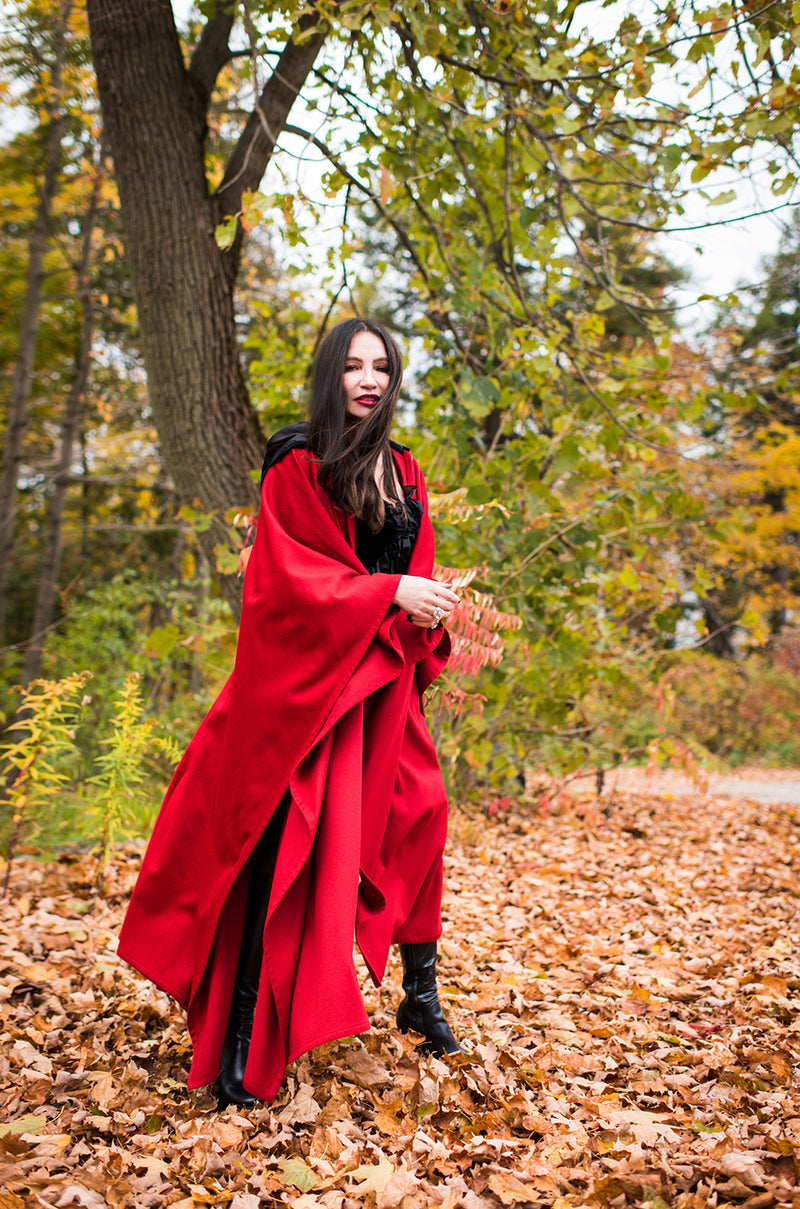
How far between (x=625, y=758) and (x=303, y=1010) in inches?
145

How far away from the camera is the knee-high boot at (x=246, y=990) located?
196 cm

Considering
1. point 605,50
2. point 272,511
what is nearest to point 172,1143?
point 272,511

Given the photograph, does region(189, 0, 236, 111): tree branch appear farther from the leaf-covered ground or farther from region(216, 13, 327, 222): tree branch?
the leaf-covered ground

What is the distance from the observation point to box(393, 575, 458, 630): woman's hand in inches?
76.0

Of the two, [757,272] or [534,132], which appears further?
[757,272]

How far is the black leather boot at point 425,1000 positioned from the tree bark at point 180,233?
6.86 feet

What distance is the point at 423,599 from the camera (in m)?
1.93

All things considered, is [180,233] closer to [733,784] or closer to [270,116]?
[270,116]

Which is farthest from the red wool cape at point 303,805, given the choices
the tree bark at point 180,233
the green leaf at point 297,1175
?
the tree bark at point 180,233

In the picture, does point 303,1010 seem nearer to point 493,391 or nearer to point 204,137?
point 493,391

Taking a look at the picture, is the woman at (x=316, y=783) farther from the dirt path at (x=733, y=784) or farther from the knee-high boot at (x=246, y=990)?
the dirt path at (x=733, y=784)

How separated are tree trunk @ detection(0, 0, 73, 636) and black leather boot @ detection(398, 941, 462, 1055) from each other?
6210mm

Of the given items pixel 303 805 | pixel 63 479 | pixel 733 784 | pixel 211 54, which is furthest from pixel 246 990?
pixel 733 784

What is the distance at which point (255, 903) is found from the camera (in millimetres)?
1989
